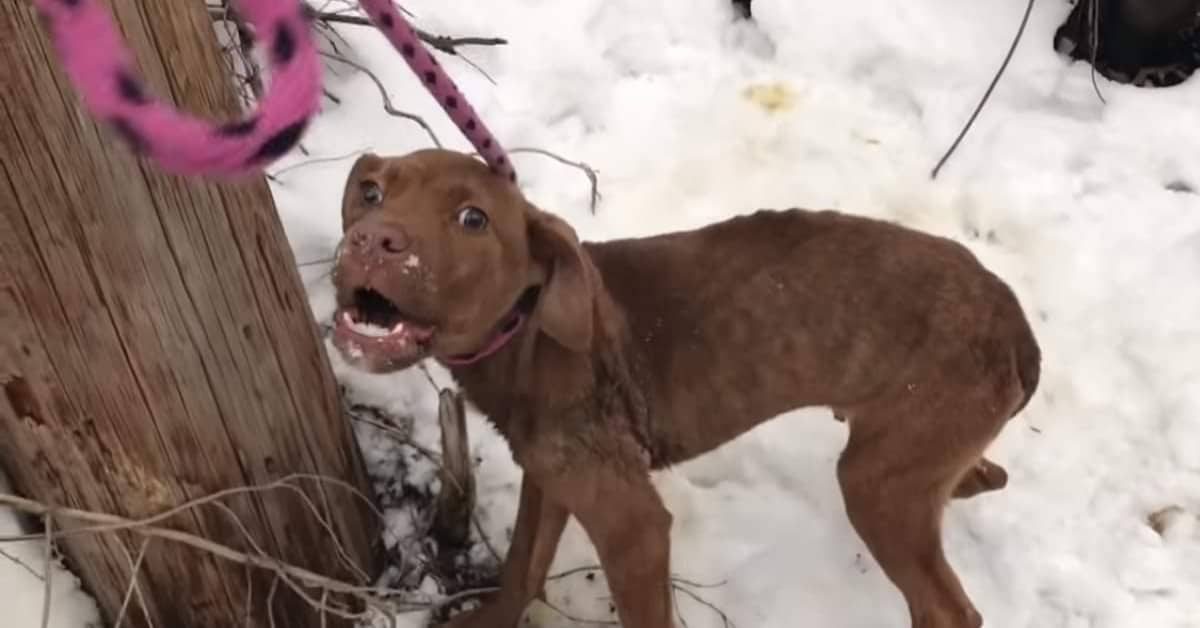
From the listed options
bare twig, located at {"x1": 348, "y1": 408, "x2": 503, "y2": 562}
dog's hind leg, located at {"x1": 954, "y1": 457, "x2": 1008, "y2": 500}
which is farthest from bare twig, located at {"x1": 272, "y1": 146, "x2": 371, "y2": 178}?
dog's hind leg, located at {"x1": 954, "y1": 457, "x2": 1008, "y2": 500}

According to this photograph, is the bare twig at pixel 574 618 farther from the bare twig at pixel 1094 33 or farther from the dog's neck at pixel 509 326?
the bare twig at pixel 1094 33

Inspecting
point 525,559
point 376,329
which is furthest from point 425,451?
point 376,329

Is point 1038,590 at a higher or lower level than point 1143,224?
lower

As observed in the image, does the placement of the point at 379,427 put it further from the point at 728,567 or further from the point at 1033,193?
the point at 1033,193

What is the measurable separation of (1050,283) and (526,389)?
5.79 feet

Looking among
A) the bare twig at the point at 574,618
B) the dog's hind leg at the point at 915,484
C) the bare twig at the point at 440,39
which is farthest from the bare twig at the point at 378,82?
the dog's hind leg at the point at 915,484

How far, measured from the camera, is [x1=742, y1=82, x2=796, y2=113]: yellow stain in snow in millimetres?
4016

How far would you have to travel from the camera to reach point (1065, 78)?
404 centimetres

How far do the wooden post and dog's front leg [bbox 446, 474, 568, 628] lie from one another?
42cm

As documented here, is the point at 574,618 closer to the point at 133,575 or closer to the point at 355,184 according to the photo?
the point at 133,575

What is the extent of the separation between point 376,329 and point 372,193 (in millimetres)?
233

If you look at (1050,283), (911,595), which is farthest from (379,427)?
(1050,283)

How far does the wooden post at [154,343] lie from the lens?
184 centimetres

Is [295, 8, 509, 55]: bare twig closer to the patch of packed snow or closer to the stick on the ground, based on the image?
the stick on the ground
